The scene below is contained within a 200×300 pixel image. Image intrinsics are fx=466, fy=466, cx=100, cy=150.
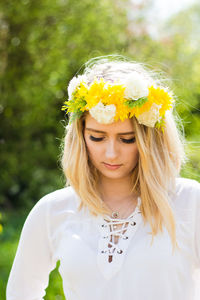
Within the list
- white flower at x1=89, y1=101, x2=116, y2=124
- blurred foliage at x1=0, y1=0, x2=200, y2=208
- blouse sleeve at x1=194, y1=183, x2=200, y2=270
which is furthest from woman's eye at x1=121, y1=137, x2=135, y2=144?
blurred foliage at x1=0, y1=0, x2=200, y2=208

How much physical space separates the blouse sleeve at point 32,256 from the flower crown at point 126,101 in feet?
1.81

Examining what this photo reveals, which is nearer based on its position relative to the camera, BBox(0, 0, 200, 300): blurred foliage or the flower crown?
the flower crown

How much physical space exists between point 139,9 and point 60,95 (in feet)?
7.86

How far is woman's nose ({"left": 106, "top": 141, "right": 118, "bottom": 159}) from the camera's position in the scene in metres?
2.01

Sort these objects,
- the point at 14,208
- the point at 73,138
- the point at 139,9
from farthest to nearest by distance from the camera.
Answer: the point at 139,9, the point at 14,208, the point at 73,138

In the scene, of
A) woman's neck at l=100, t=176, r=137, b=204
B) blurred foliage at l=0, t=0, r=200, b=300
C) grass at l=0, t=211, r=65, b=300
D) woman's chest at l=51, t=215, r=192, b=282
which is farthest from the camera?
blurred foliage at l=0, t=0, r=200, b=300

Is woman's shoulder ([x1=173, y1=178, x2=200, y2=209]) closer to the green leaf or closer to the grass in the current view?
the green leaf

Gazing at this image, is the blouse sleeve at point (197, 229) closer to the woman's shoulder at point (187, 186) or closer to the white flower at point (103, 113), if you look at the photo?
the woman's shoulder at point (187, 186)

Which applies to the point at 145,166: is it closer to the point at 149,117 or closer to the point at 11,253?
the point at 149,117

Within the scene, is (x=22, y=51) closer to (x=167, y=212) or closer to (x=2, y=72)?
(x=2, y=72)

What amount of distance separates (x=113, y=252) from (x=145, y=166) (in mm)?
402

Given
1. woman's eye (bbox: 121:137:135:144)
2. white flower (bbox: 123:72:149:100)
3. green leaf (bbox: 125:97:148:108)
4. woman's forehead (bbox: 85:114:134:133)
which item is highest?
white flower (bbox: 123:72:149:100)

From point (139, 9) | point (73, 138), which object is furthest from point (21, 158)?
point (73, 138)

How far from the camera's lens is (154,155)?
2.09m
